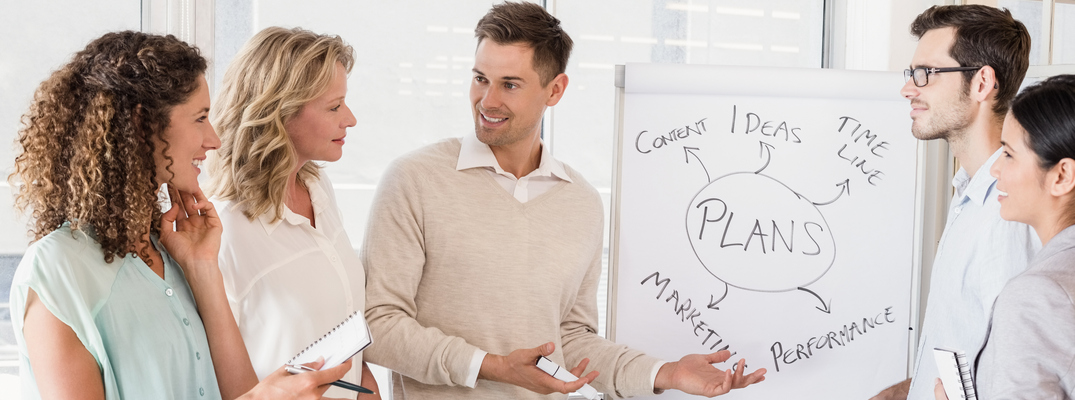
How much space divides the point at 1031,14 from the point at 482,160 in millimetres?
2192

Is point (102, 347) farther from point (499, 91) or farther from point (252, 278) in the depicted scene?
point (499, 91)

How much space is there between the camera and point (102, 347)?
1053 millimetres

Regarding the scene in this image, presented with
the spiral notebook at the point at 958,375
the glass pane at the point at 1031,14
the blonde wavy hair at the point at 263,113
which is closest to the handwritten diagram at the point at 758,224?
the spiral notebook at the point at 958,375

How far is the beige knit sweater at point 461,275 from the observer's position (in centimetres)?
166

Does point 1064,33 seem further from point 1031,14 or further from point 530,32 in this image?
point 530,32

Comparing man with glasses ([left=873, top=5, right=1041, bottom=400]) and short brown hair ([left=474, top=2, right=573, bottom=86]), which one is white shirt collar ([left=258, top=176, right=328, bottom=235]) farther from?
man with glasses ([left=873, top=5, right=1041, bottom=400])

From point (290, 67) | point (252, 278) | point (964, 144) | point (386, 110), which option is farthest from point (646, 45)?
point (252, 278)

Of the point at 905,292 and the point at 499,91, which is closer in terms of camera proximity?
the point at 499,91

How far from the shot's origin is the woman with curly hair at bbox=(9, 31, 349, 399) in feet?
3.39

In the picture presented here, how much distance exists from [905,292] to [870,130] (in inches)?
18.7

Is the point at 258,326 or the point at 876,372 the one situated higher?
the point at 258,326

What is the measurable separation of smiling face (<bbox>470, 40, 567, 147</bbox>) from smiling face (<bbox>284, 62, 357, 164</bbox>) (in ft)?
1.14

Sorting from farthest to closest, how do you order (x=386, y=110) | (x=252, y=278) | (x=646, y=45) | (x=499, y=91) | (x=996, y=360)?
(x=646, y=45), (x=386, y=110), (x=499, y=91), (x=252, y=278), (x=996, y=360)

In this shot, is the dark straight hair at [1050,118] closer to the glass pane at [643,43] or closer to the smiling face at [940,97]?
the smiling face at [940,97]
